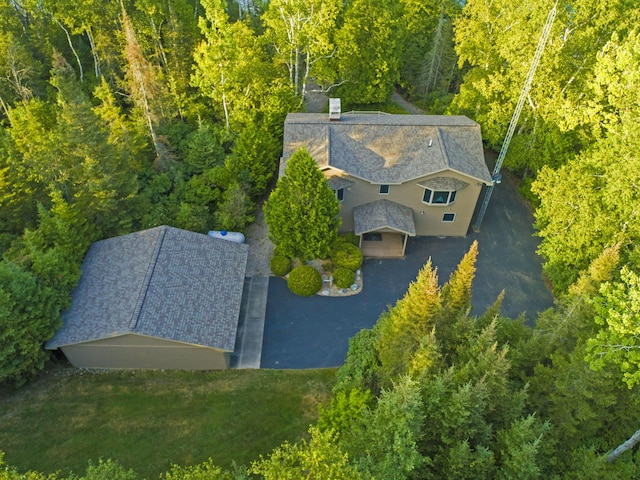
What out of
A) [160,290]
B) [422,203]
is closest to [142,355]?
[160,290]

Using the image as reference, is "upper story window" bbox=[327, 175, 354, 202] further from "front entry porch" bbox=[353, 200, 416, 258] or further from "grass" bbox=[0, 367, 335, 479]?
"grass" bbox=[0, 367, 335, 479]

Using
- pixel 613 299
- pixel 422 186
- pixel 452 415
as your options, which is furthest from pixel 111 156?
pixel 613 299

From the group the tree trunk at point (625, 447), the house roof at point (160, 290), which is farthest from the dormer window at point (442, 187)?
the tree trunk at point (625, 447)

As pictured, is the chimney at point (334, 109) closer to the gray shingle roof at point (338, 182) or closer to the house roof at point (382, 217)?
the gray shingle roof at point (338, 182)

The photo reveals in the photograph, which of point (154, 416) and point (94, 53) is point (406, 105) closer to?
point (94, 53)

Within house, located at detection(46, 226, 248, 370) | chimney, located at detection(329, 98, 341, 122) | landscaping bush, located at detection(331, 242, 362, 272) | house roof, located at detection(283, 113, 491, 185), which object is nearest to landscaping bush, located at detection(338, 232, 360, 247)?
landscaping bush, located at detection(331, 242, 362, 272)
